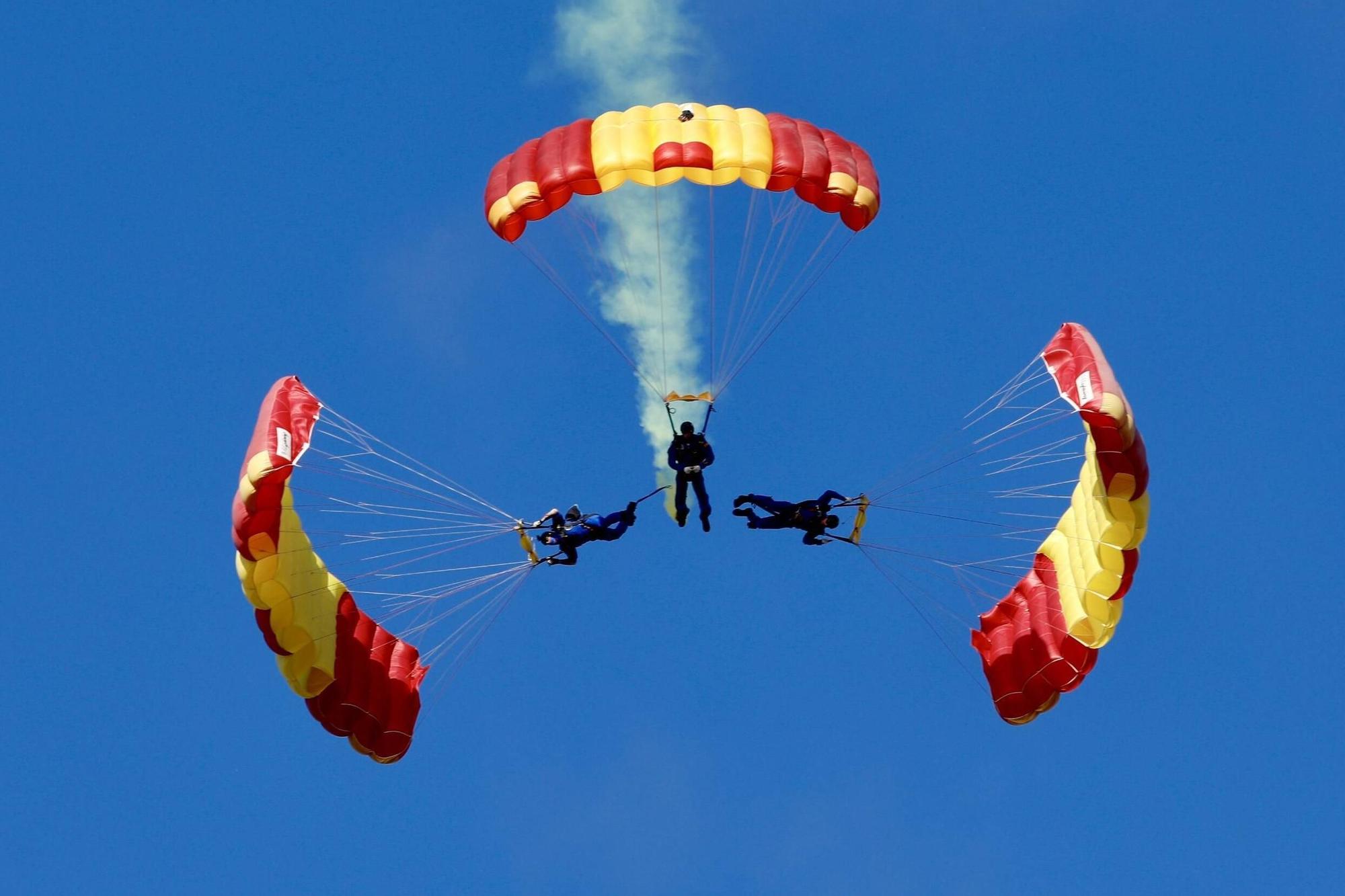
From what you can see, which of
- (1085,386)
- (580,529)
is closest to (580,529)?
(580,529)

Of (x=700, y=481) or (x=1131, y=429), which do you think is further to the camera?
(x=700, y=481)

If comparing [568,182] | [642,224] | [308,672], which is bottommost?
[308,672]

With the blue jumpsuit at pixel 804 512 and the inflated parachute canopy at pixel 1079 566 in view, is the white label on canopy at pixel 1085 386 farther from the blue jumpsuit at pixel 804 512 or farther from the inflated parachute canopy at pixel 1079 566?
the blue jumpsuit at pixel 804 512

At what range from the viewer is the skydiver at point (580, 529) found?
853 inches

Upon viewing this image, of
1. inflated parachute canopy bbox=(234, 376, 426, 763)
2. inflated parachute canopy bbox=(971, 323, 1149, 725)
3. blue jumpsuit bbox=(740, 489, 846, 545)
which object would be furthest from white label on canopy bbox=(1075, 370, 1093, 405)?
inflated parachute canopy bbox=(234, 376, 426, 763)

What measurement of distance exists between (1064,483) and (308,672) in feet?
24.1

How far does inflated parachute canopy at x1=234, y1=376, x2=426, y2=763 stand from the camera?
19.0m

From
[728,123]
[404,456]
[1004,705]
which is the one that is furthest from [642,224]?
[1004,705]

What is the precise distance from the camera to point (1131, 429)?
19016mm

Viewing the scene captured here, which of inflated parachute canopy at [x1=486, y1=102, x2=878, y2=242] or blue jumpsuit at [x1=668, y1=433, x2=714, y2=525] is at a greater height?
inflated parachute canopy at [x1=486, y1=102, x2=878, y2=242]

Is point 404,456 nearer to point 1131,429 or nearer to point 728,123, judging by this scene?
point 728,123

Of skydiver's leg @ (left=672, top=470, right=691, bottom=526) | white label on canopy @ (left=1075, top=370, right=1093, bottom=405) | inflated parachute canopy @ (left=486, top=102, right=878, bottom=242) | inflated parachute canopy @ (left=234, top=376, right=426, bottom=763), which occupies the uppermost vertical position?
inflated parachute canopy @ (left=486, top=102, right=878, bottom=242)

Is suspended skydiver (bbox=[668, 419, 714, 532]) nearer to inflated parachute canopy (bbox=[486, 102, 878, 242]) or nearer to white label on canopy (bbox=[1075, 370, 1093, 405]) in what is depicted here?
inflated parachute canopy (bbox=[486, 102, 878, 242])

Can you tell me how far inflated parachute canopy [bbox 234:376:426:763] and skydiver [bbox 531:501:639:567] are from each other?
6.10 ft
